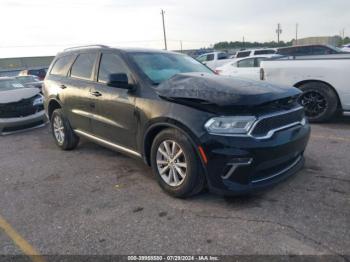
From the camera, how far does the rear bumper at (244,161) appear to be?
10.2ft

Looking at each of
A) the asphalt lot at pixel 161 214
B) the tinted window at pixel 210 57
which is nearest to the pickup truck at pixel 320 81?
the asphalt lot at pixel 161 214

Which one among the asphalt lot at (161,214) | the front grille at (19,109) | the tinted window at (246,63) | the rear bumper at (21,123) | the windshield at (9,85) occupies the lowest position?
the asphalt lot at (161,214)

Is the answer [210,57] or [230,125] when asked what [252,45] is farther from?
[230,125]

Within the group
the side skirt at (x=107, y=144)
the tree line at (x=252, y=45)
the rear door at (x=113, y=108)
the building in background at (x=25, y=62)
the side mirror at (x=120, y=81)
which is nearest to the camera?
the side mirror at (x=120, y=81)

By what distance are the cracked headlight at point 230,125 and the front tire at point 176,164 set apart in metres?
0.32

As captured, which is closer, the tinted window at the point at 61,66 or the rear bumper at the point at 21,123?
the tinted window at the point at 61,66

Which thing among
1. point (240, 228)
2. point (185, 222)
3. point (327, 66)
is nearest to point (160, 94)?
point (185, 222)

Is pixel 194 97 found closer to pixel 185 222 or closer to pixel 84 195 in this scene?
pixel 185 222

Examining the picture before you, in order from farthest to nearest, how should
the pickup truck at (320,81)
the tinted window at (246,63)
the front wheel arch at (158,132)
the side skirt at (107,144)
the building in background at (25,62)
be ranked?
the building in background at (25,62) < the tinted window at (246,63) < the pickup truck at (320,81) < the side skirt at (107,144) < the front wheel arch at (158,132)

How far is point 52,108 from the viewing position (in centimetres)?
614

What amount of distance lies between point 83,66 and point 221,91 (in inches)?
109

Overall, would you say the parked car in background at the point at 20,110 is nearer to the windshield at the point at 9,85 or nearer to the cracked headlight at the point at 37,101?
the cracked headlight at the point at 37,101

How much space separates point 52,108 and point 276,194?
4483 mm

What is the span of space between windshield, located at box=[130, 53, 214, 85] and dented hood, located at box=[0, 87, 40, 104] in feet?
15.3
